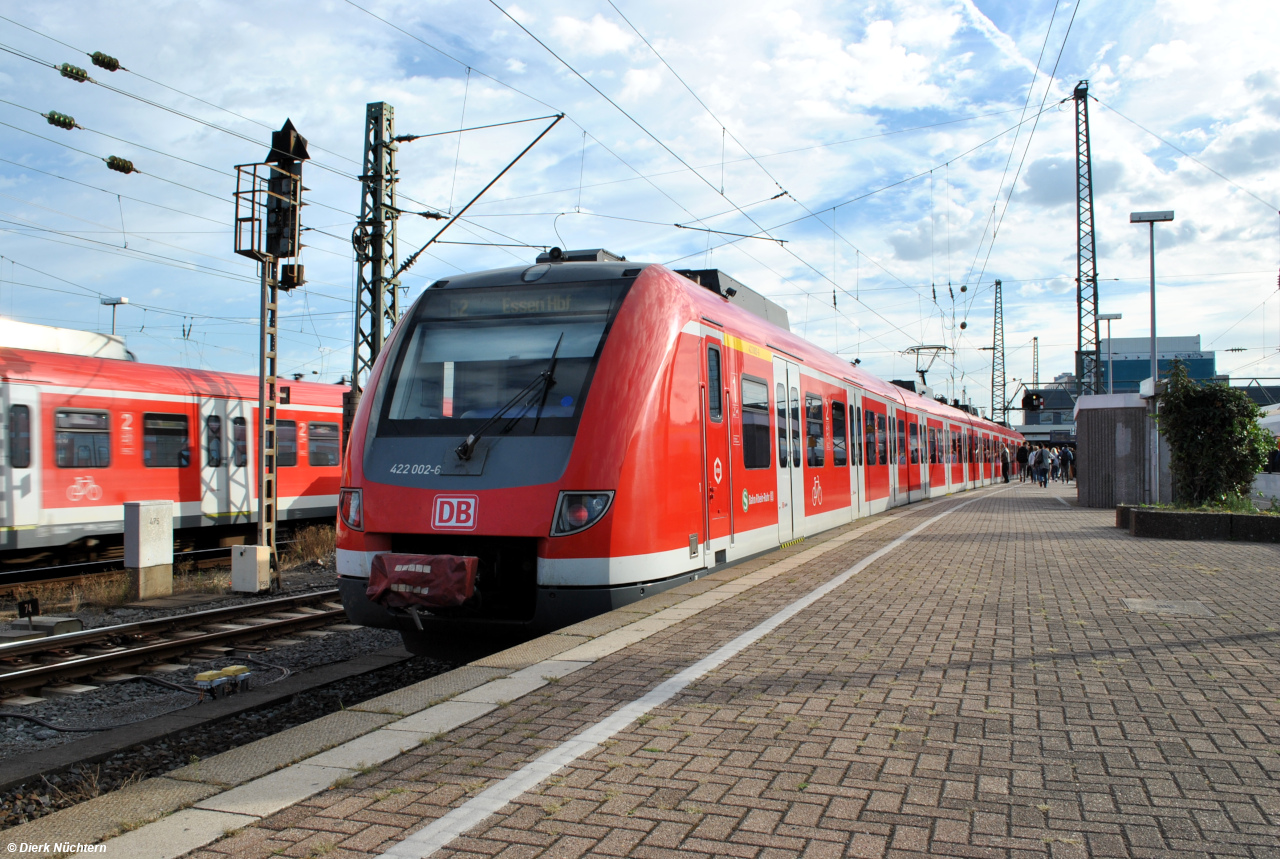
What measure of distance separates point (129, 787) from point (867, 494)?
621 inches

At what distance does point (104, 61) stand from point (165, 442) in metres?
6.22

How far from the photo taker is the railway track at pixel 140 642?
24.2 feet

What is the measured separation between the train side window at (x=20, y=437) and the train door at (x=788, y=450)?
10.4 m

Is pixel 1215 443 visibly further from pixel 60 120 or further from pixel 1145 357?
pixel 1145 357

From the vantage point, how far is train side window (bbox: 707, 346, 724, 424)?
8.60m

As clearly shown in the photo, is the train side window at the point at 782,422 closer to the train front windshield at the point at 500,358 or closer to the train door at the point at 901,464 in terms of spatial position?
the train front windshield at the point at 500,358

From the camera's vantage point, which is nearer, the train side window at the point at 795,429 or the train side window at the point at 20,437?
the train side window at the point at 795,429

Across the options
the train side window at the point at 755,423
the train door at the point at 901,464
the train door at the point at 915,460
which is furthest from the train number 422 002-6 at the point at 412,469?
the train door at the point at 915,460

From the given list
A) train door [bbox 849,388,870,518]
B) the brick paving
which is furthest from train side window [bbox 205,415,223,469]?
the brick paving

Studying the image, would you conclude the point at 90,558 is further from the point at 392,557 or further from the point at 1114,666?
the point at 1114,666

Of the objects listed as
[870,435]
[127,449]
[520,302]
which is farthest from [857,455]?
[127,449]

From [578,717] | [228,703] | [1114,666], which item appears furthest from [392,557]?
[1114,666]

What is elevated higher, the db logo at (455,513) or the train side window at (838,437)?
the train side window at (838,437)

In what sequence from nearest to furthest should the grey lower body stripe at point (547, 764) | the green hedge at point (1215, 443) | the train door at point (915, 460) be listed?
1. the grey lower body stripe at point (547, 764)
2. the green hedge at point (1215, 443)
3. the train door at point (915, 460)
